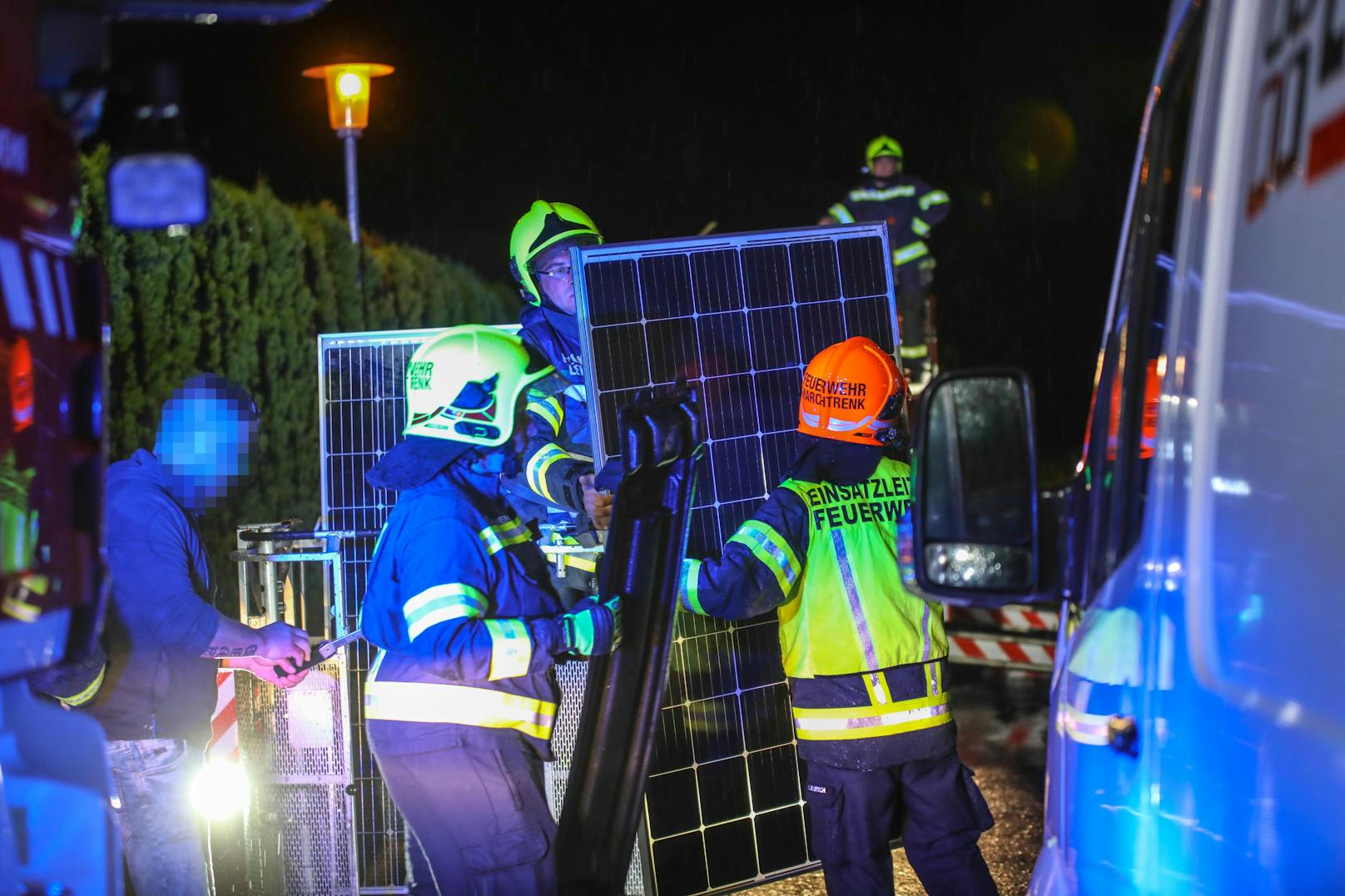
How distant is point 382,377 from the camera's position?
229 inches

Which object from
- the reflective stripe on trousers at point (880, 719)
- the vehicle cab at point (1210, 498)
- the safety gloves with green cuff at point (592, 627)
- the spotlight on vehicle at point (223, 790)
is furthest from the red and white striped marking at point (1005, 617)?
the vehicle cab at point (1210, 498)

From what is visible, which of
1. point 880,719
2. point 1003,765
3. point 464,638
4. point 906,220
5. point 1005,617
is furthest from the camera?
point 906,220

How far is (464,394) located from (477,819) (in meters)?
1.21

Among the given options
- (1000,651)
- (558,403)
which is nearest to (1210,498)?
(558,403)

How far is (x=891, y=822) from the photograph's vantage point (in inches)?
178

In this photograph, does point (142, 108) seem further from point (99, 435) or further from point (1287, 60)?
point (1287, 60)

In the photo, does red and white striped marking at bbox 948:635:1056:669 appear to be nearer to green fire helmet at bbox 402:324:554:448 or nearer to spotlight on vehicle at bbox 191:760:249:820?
spotlight on vehicle at bbox 191:760:249:820

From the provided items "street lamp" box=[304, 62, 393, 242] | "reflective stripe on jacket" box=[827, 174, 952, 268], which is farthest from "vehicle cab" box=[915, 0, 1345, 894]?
"street lamp" box=[304, 62, 393, 242]

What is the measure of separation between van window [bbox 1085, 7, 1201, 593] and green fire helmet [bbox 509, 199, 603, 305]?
11.4ft

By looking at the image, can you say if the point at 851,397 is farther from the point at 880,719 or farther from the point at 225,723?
the point at 225,723

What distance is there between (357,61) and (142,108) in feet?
33.3

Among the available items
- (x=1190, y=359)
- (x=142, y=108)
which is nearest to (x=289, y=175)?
(x=142, y=108)

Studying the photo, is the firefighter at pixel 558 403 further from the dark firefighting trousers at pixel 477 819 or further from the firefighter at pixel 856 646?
the dark firefighting trousers at pixel 477 819

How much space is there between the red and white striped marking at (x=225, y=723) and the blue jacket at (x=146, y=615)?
25.8 inches
